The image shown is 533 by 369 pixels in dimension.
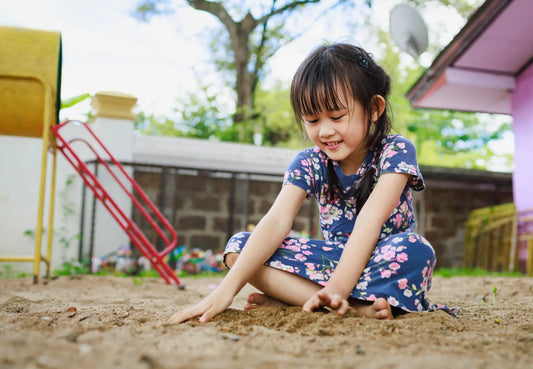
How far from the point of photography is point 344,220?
2016 millimetres

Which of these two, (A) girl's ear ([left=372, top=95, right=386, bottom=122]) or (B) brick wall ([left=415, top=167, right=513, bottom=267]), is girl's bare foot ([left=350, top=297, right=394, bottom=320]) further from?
(B) brick wall ([left=415, top=167, right=513, bottom=267])

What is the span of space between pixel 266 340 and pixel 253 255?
0.54 meters

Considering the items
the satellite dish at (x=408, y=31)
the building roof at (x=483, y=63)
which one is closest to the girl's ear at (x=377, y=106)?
the building roof at (x=483, y=63)

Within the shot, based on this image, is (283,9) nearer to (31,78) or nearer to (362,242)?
(31,78)

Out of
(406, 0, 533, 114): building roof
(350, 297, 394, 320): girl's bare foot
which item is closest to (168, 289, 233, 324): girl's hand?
(350, 297, 394, 320): girl's bare foot

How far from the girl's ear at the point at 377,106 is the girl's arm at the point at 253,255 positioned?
0.40 m

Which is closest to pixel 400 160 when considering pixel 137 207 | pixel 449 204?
pixel 137 207

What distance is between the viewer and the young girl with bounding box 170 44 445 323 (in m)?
1.63

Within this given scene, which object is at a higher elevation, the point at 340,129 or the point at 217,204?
the point at 340,129

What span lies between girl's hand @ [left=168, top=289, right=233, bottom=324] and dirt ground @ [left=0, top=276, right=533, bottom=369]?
3 centimetres

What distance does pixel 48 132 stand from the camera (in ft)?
10.5

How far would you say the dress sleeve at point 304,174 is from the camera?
198cm

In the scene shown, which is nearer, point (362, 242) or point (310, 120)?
point (362, 242)

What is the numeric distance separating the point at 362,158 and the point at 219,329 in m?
0.95
